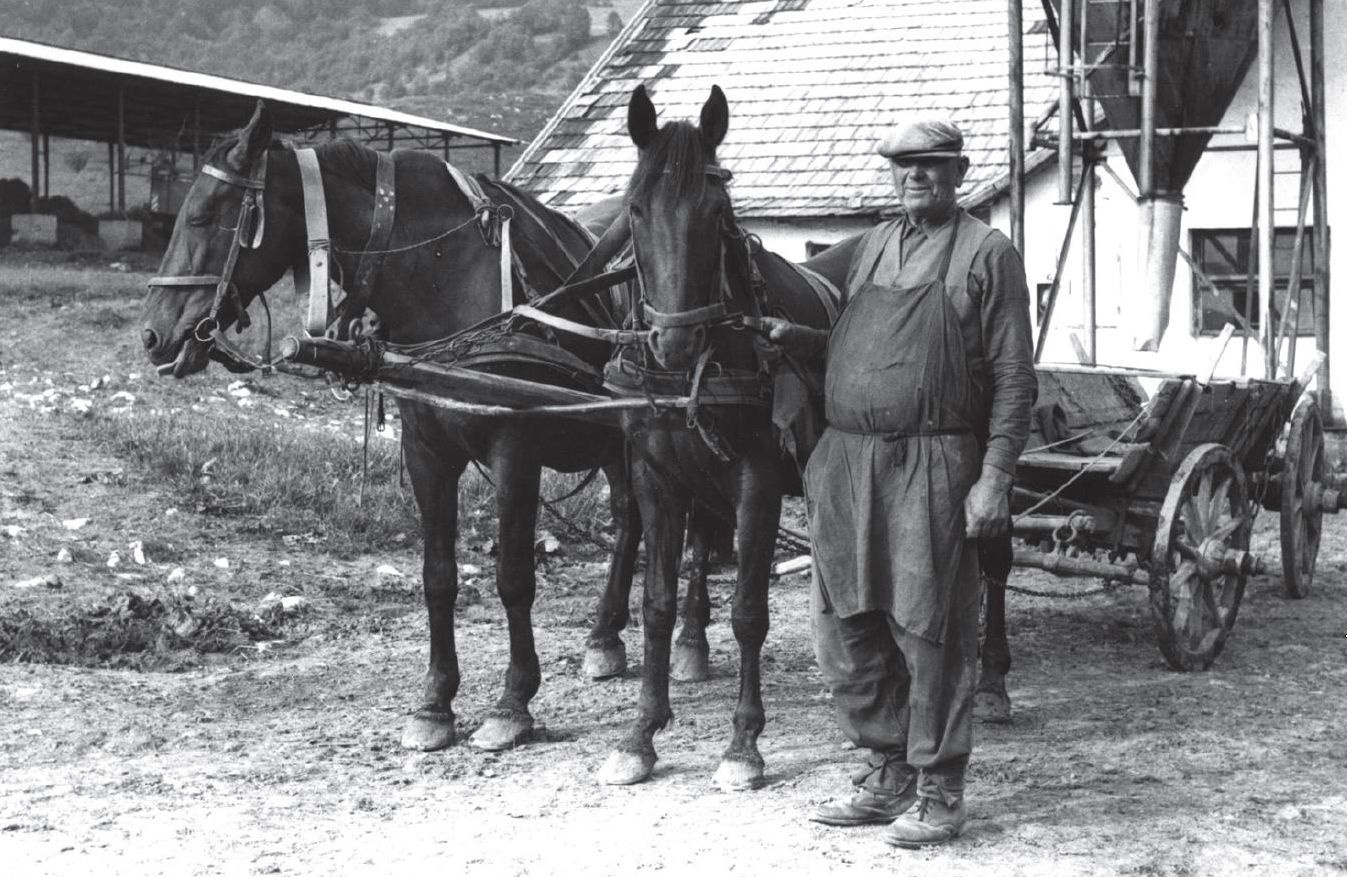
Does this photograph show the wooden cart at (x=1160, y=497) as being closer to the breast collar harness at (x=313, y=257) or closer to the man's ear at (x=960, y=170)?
the man's ear at (x=960, y=170)

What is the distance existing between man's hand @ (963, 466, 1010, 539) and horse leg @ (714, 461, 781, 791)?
902 mm

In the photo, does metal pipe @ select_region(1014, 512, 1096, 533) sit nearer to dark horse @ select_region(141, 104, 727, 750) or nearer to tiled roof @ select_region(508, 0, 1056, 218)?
dark horse @ select_region(141, 104, 727, 750)

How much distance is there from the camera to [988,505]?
454cm

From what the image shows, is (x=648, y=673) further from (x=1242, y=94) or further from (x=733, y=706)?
(x=1242, y=94)

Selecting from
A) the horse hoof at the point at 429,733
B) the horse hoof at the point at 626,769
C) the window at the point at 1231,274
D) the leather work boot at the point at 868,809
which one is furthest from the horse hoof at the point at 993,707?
the window at the point at 1231,274

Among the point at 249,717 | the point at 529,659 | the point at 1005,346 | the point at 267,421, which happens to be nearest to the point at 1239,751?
the point at 1005,346

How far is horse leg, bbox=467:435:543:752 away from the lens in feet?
19.2

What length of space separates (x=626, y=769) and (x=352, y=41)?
6124 centimetres

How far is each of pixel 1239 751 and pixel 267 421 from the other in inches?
329

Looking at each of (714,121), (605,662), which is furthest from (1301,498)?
(714,121)

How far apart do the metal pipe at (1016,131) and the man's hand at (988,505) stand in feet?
18.9

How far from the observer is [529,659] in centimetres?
607

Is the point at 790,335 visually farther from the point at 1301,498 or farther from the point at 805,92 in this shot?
the point at 805,92

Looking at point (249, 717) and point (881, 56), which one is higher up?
point (881, 56)
